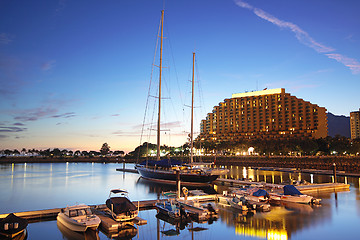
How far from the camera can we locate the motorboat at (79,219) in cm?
1691

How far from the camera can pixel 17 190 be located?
42750mm

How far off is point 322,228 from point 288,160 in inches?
3334

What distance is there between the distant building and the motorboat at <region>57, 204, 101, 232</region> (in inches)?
5818

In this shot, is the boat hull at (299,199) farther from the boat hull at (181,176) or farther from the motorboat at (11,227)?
the motorboat at (11,227)

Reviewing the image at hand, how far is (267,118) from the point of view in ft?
542

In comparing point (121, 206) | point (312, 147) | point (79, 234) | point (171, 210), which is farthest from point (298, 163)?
point (79, 234)

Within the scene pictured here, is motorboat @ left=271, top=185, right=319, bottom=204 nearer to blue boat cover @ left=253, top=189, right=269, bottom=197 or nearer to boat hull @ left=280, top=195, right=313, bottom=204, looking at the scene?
boat hull @ left=280, top=195, right=313, bottom=204

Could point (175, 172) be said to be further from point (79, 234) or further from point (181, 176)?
point (79, 234)

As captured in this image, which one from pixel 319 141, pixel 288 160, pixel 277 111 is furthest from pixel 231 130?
pixel 288 160

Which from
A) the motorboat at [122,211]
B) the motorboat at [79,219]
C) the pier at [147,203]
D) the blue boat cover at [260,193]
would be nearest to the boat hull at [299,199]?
the blue boat cover at [260,193]

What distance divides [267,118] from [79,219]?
16001 centimetres

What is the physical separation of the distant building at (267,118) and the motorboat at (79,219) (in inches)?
5818

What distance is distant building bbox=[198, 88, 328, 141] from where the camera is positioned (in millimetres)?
151375

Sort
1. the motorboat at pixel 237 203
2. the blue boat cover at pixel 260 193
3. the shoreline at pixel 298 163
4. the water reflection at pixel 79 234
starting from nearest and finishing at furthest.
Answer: the water reflection at pixel 79 234
the motorboat at pixel 237 203
the blue boat cover at pixel 260 193
the shoreline at pixel 298 163
